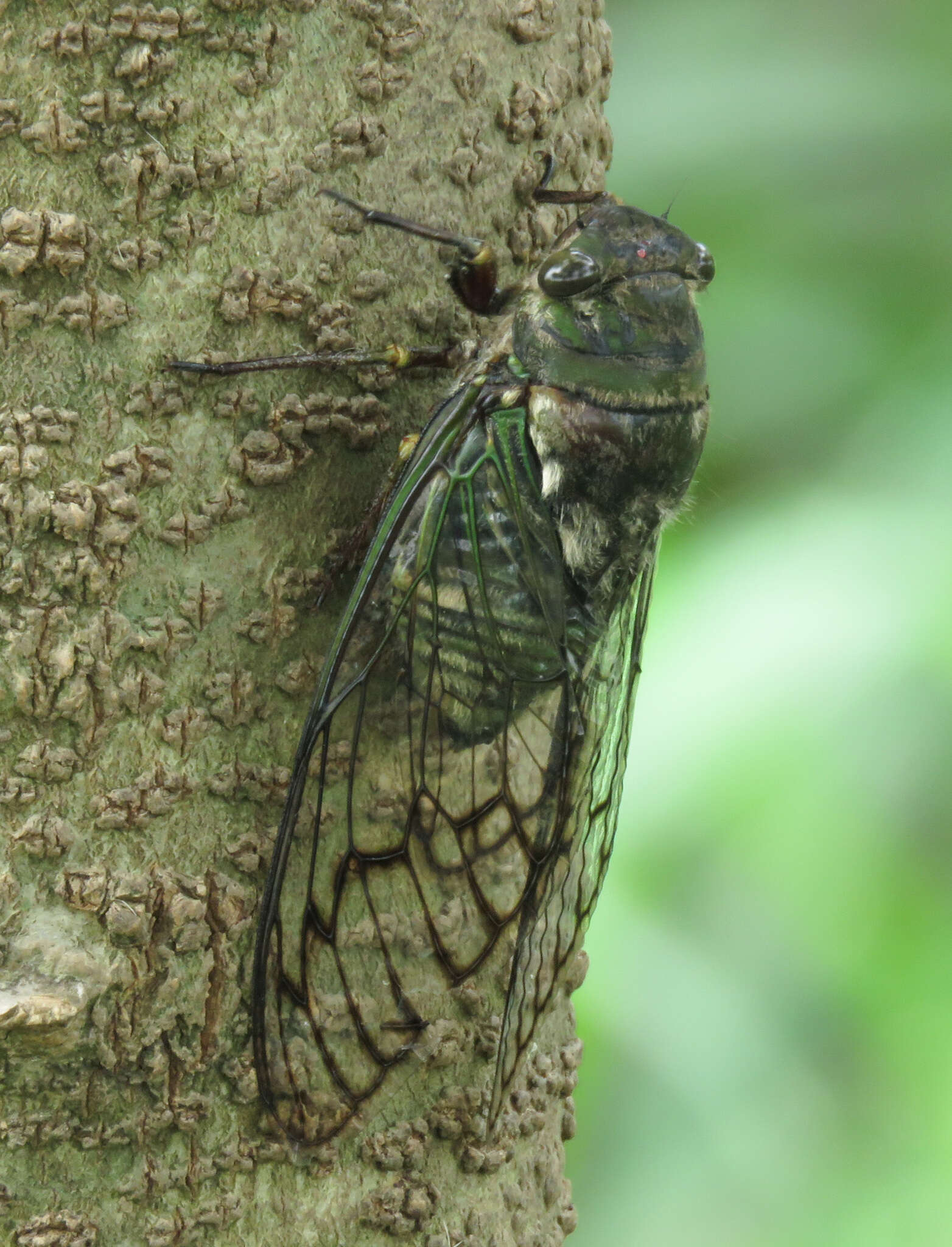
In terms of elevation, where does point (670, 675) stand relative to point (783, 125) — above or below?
below

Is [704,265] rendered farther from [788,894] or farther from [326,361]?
[788,894]

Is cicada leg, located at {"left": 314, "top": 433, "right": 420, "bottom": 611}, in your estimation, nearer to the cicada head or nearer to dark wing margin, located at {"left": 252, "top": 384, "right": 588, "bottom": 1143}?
dark wing margin, located at {"left": 252, "top": 384, "right": 588, "bottom": 1143}

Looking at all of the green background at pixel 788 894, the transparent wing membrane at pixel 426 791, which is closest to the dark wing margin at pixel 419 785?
the transparent wing membrane at pixel 426 791

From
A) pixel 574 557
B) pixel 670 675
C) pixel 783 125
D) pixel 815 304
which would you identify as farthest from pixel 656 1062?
pixel 783 125

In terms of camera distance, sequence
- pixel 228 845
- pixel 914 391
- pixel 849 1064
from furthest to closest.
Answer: pixel 914 391
pixel 849 1064
pixel 228 845

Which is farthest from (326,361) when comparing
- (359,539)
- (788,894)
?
(788,894)

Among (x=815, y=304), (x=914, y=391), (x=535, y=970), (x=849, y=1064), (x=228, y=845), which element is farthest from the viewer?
(x=815, y=304)

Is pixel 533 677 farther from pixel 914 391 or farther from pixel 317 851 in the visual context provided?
pixel 914 391

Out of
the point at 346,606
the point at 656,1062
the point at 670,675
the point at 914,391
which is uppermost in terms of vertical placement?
the point at 914,391

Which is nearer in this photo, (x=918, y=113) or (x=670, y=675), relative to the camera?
(x=670, y=675)
